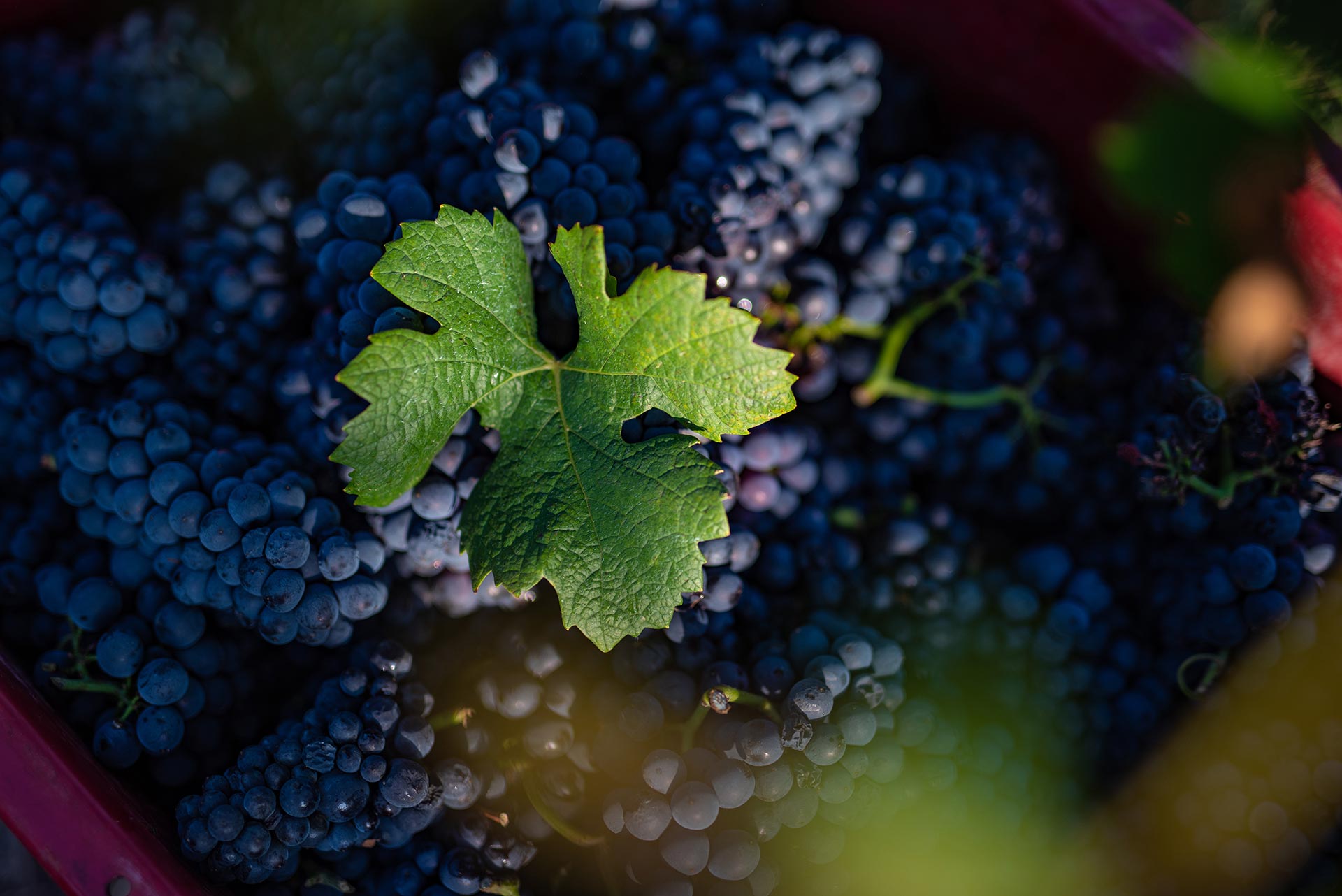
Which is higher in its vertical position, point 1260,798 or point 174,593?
point 174,593

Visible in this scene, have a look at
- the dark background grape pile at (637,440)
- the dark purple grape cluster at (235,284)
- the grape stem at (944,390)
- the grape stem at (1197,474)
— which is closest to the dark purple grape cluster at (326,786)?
the dark background grape pile at (637,440)

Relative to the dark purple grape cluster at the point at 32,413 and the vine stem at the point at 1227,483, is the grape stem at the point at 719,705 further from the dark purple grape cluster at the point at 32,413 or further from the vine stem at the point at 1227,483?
the dark purple grape cluster at the point at 32,413

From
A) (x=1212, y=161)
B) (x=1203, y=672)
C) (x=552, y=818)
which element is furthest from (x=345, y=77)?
(x=1203, y=672)

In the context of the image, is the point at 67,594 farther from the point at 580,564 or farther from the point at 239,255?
the point at 580,564

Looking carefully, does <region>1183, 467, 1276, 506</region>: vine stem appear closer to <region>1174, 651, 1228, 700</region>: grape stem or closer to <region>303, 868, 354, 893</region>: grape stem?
<region>1174, 651, 1228, 700</region>: grape stem

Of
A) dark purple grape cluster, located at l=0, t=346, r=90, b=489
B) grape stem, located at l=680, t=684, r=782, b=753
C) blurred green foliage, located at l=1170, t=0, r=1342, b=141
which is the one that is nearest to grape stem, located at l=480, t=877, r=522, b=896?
grape stem, located at l=680, t=684, r=782, b=753

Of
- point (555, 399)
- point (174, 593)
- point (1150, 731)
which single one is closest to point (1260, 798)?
point (1150, 731)
